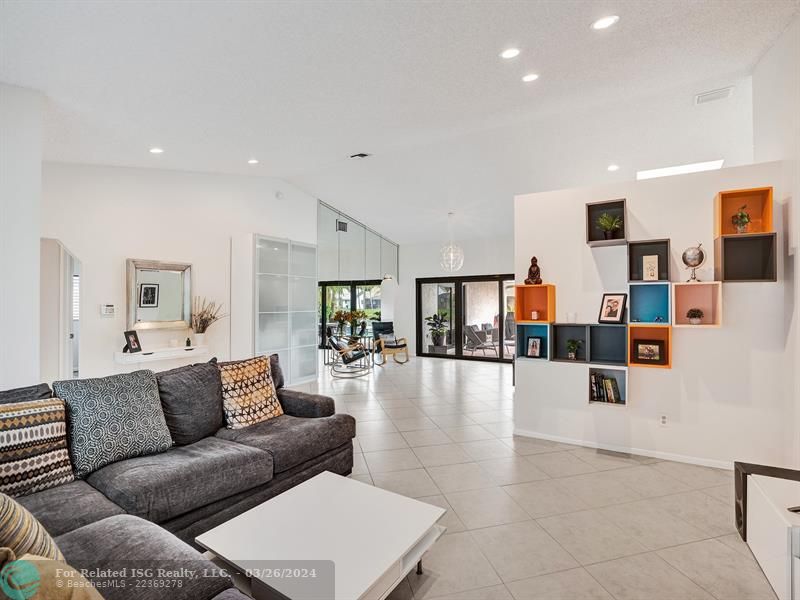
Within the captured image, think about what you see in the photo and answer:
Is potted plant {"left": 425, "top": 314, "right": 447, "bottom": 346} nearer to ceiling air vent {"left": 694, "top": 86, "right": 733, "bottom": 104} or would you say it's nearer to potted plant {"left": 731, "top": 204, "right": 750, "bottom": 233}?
ceiling air vent {"left": 694, "top": 86, "right": 733, "bottom": 104}

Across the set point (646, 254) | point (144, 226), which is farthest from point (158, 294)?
point (646, 254)

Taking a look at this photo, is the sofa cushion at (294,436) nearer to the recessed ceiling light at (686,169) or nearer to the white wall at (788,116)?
the white wall at (788,116)

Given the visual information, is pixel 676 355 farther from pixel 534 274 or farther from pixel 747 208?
pixel 534 274

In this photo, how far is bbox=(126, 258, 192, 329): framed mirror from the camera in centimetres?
484

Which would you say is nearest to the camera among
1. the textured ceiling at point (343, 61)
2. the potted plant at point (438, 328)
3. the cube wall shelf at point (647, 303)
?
the textured ceiling at point (343, 61)

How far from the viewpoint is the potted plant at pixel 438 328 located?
31.8 feet

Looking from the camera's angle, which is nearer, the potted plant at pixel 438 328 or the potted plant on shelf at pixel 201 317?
the potted plant on shelf at pixel 201 317

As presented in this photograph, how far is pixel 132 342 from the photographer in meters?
4.70

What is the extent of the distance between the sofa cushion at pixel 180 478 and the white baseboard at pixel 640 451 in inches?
108

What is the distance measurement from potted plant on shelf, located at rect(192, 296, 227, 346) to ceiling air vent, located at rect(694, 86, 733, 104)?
5.98m

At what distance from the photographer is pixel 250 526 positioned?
1813mm

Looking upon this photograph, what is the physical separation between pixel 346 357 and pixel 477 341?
3.33 meters

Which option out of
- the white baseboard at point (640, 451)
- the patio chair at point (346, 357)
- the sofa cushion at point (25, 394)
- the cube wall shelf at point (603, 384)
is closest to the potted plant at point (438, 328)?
the patio chair at point (346, 357)

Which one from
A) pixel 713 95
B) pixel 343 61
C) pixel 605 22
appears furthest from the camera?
pixel 713 95
